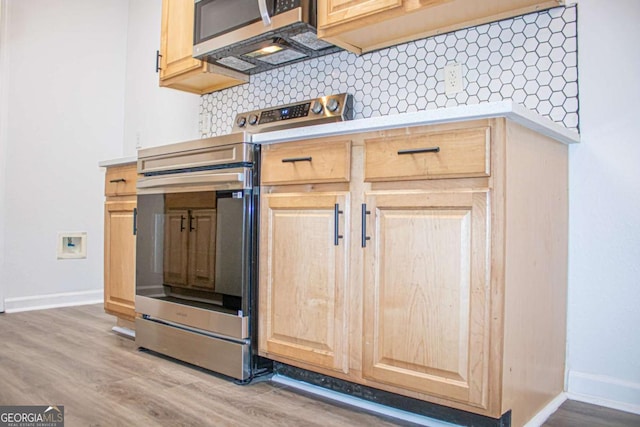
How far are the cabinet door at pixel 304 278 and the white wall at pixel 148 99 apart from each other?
1768 millimetres

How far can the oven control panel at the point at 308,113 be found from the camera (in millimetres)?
2211

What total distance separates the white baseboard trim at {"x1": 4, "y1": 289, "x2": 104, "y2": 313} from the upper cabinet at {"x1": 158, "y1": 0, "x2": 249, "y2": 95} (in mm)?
1751

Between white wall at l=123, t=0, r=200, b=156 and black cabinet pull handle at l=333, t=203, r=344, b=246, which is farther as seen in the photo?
white wall at l=123, t=0, r=200, b=156

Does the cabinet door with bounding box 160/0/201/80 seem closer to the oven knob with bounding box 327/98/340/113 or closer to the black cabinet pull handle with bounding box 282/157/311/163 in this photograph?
the oven knob with bounding box 327/98/340/113

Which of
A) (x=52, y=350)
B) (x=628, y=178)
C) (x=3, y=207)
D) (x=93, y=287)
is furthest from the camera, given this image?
(x=93, y=287)

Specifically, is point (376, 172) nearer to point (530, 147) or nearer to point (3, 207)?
point (530, 147)

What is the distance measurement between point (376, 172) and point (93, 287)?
9.72 ft

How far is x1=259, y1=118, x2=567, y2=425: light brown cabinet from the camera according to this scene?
130 cm

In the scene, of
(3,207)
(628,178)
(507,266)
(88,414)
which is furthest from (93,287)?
(628,178)

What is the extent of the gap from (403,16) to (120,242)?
5.99 ft

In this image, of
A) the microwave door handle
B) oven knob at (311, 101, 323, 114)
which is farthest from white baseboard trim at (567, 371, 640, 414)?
the microwave door handle

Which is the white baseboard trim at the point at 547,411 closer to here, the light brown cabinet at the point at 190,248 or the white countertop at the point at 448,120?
the white countertop at the point at 448,120

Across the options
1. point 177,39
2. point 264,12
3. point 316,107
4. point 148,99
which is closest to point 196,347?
point 316,107

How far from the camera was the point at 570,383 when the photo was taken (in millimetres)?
1712
